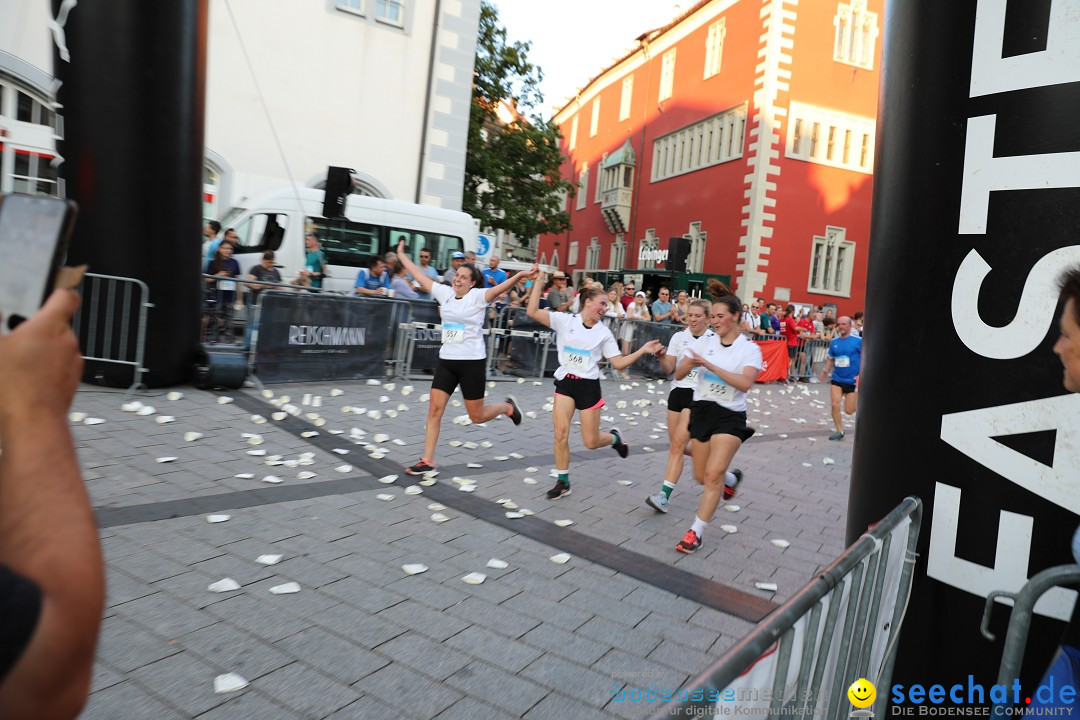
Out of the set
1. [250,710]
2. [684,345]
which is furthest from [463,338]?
[250,710]

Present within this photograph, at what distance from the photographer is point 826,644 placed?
1.90 metres

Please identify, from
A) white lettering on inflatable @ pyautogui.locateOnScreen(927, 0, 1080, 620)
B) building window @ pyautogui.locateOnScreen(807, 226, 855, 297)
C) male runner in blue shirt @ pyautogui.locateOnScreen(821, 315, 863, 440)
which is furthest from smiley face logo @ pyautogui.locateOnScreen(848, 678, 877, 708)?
building window @ pyautogui.locateOnScreen(807, 226, 855, 297)

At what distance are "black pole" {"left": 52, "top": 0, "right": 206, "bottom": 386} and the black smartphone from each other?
8346 millimetres

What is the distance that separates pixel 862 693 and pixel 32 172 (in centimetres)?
1602

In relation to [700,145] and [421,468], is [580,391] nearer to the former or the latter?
[421,468]

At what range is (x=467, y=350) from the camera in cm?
689

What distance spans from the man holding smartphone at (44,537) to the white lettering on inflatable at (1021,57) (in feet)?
8.81

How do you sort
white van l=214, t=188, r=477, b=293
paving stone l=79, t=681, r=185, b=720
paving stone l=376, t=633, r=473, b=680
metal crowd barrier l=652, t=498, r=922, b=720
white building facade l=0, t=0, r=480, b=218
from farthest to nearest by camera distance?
white van l=214, t=188, r=477, b=293 → white building facade l=0, t=0, r=480, b=218 → paving stone l=376, t=633, r=473, b=680 → paving stone l=79, t=681, r=185, b=720 → metal crowd barrier l=652, t=498, r=922, b=720

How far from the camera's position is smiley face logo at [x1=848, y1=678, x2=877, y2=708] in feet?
7.39

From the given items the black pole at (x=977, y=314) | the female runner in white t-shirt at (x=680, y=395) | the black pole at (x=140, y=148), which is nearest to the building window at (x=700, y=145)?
the black pole at (x=140, y=148)

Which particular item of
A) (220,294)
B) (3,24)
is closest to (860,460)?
(220,294)

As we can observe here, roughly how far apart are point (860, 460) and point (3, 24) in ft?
52.0

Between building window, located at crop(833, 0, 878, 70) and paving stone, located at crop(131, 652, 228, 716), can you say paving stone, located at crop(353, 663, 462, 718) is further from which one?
building window, located at crop(833, 0, 878, 70)

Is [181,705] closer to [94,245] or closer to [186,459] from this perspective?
[186,459]
